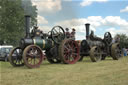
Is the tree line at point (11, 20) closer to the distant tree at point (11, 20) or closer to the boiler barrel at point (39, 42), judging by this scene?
the distant tree at point (11, 20)

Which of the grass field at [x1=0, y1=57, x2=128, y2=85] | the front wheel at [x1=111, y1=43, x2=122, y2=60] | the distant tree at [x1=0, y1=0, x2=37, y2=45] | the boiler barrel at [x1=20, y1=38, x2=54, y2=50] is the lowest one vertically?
the grass field at [x1=0, y1=57, x2=128, y2=85]

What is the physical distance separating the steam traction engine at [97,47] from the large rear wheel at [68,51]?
96cm

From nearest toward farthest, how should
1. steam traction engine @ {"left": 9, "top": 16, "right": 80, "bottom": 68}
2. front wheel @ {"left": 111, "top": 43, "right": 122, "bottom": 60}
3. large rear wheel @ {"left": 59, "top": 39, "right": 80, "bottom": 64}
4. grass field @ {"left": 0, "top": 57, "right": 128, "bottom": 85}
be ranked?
1. grass field @ {"left": 0, "top": 57, "right": 128, "bottom": 85}
2. steam traction engine @ {"left": 9, "top": 16, "right": 80, "bottom": 68}
3. large rear wheel @ {"left": 59, "top": 39, "right": 80, "bottom": 64}
4. front wheel @ {"left": 111, "top": 43, "right": 122, "bottom": 60}

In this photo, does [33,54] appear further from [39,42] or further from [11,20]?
[11,20]

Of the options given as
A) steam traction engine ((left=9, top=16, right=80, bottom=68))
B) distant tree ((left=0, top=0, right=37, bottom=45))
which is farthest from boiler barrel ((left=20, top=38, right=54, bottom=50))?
distant tree ((left=0, top=0, right=37, bottom=45))

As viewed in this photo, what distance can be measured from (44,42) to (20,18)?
61.3ft

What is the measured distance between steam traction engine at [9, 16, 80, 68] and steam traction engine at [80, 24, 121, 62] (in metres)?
1.16

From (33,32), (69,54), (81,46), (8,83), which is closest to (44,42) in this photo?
(33,32)

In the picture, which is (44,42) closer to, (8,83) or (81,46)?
(81,46)

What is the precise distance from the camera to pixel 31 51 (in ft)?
25.0

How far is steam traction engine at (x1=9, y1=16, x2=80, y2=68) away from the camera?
25.5 feet

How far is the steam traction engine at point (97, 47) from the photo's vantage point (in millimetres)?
10422

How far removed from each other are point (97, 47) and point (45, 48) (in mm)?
3440

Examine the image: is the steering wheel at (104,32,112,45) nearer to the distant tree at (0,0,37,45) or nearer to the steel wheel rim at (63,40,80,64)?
the steel wheel rim at (63,40,80,64)
